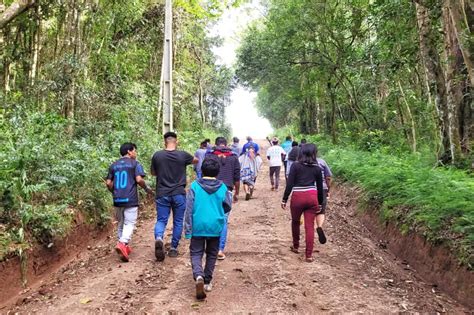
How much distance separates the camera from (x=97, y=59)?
58.9 feet

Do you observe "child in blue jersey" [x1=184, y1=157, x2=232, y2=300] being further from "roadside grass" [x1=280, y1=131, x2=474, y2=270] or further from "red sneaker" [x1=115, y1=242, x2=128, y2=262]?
"roadside grass" [x1=280, y1=131, x2=474, y2=270]

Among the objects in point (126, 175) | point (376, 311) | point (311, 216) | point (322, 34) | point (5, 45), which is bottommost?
point (376, 311)

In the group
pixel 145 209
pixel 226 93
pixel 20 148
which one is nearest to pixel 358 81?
pixel 145 209

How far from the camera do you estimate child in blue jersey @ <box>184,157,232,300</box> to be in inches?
229

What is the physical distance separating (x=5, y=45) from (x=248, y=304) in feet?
45.8

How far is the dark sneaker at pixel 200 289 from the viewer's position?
5.54 metres

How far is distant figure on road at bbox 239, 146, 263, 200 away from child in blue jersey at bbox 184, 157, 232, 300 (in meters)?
7.98

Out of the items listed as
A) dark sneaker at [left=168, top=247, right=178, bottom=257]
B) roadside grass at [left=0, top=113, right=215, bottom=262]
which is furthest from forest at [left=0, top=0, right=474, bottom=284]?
dark sneaker at [left=168, top=247, right=178, bottom=257]

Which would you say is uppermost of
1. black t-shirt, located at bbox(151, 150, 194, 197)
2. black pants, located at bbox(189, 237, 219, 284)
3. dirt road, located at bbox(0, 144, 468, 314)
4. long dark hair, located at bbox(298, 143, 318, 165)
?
long dark hair, located at bbox(298, 143, 318, 165)

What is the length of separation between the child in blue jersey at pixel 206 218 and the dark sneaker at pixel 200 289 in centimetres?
14

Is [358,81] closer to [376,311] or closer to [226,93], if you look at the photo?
[376,311]

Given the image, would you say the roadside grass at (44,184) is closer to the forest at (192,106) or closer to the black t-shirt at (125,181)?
the forest at (192,106)

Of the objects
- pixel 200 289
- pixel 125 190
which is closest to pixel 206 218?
pixel 200 289

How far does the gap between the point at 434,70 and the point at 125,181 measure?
900 cm
